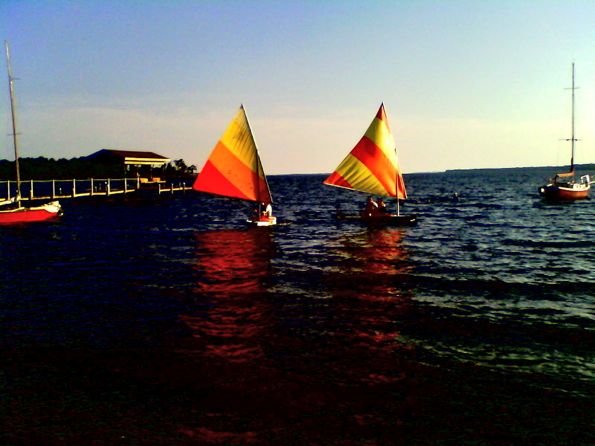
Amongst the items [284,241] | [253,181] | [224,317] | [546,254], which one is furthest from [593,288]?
[253,181]

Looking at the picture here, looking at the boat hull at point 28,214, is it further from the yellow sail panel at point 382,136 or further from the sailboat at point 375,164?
the yellow sail panel at point 382,136

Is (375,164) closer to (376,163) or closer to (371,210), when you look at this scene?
(376,163)

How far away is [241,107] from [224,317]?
2323 cm

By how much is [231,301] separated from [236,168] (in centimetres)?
2083

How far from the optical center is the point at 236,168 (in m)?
37.4

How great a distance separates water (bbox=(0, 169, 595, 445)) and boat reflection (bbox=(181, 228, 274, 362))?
0.28 feet

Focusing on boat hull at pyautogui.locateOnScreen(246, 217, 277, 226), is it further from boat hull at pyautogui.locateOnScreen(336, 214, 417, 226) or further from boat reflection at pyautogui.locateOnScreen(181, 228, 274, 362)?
boat hull at pyautogui.locateOnScreen(336, 214, 417, 226)

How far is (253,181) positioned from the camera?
37.7 metres

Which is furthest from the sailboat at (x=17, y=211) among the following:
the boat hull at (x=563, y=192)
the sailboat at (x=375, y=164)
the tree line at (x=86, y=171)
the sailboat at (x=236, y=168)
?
the boat hull at (x=563, y=192)

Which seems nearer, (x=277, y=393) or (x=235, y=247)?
(x=277, y=393)

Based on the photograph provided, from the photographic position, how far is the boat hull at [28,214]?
147 ft

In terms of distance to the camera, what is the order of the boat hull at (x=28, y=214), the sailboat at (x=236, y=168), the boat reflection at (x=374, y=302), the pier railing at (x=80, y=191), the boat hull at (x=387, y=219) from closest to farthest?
1. the boat reflection at (x=374, y=302)
2. the sailboat at (x=236, y=168)
3. the boat hull at (x=387, y=219)
4. the boat hull at (x=28, y=214)
5. the pier railing at (x=80, y=191)

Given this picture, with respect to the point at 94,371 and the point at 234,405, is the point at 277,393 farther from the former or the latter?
the point at 94,371

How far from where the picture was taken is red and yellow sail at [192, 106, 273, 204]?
36.8m
